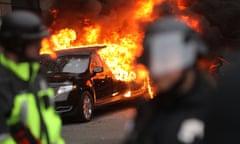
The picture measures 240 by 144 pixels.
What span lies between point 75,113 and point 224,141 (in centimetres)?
921

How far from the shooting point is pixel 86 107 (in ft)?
38.0

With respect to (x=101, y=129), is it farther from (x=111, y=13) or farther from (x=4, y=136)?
(x=111, y=13)

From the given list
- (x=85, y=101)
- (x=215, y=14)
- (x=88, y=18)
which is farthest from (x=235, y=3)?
(x=85, y=101)

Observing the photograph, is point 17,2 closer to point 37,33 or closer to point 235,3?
point 235,3

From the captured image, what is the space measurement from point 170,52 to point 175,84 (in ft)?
0.46

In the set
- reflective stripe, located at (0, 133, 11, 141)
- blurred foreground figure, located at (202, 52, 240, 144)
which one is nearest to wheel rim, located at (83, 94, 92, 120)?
reflective stripe, located at (0, 133, 11, 141)

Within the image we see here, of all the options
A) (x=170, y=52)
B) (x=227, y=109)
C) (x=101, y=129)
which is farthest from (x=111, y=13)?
(x=227, y=109)

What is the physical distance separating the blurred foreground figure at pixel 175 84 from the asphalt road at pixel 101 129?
5853 millimetres

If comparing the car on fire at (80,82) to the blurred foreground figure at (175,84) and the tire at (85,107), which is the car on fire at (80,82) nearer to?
the tire at (85,107)

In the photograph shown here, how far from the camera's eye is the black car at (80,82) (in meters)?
11.2

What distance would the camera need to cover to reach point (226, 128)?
2117 mm

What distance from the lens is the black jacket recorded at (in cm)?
232

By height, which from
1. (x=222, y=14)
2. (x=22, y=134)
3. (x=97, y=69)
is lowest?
(x=222, y=14)

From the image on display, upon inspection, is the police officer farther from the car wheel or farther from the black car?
the car wheel
